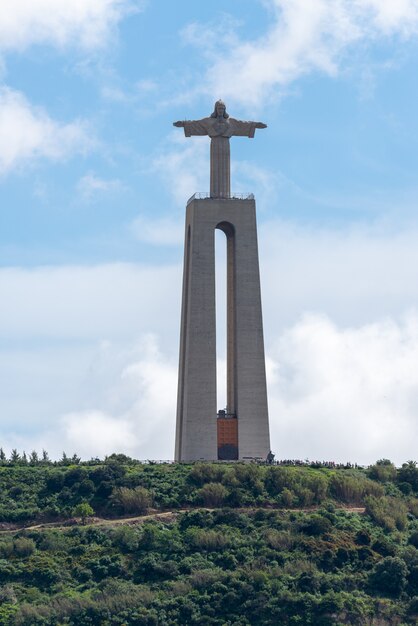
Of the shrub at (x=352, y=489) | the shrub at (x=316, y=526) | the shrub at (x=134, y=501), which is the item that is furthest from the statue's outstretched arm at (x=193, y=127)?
the shrub at (x=316, y=526)

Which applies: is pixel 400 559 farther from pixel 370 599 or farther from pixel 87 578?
pixel 87 578

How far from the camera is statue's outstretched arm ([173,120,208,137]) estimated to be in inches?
3890

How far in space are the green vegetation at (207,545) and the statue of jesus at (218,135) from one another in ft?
54.3

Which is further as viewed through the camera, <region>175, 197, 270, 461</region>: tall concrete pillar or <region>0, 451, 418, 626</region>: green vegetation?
<region>175, 197, 270, 461</region>: tall concrete pillar

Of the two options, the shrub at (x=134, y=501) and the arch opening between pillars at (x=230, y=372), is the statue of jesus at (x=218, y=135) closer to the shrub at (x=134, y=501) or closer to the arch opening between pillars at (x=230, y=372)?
the arch opening between pillars at (x=230, y=372)

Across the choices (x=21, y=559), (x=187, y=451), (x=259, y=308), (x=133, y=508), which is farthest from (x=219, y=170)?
(x=21, y=559)

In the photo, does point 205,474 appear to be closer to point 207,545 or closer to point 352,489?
point 352,489

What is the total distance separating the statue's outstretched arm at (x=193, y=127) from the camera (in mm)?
98812

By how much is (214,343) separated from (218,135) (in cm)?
1203

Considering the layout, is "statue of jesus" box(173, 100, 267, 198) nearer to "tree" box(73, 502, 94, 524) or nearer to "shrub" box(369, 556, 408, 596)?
"tree" box(73, 502, 94, 524)

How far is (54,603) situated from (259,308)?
88.8ft

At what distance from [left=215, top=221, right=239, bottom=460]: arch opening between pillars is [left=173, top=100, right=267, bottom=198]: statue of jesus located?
240 centimetres

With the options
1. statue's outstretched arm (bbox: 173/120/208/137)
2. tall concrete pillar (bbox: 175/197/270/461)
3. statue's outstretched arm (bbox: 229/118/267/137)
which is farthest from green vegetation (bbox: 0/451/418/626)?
statue's outstretched arm (bbox: 229/118/267/137)

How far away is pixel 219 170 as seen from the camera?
99000 millimetres
